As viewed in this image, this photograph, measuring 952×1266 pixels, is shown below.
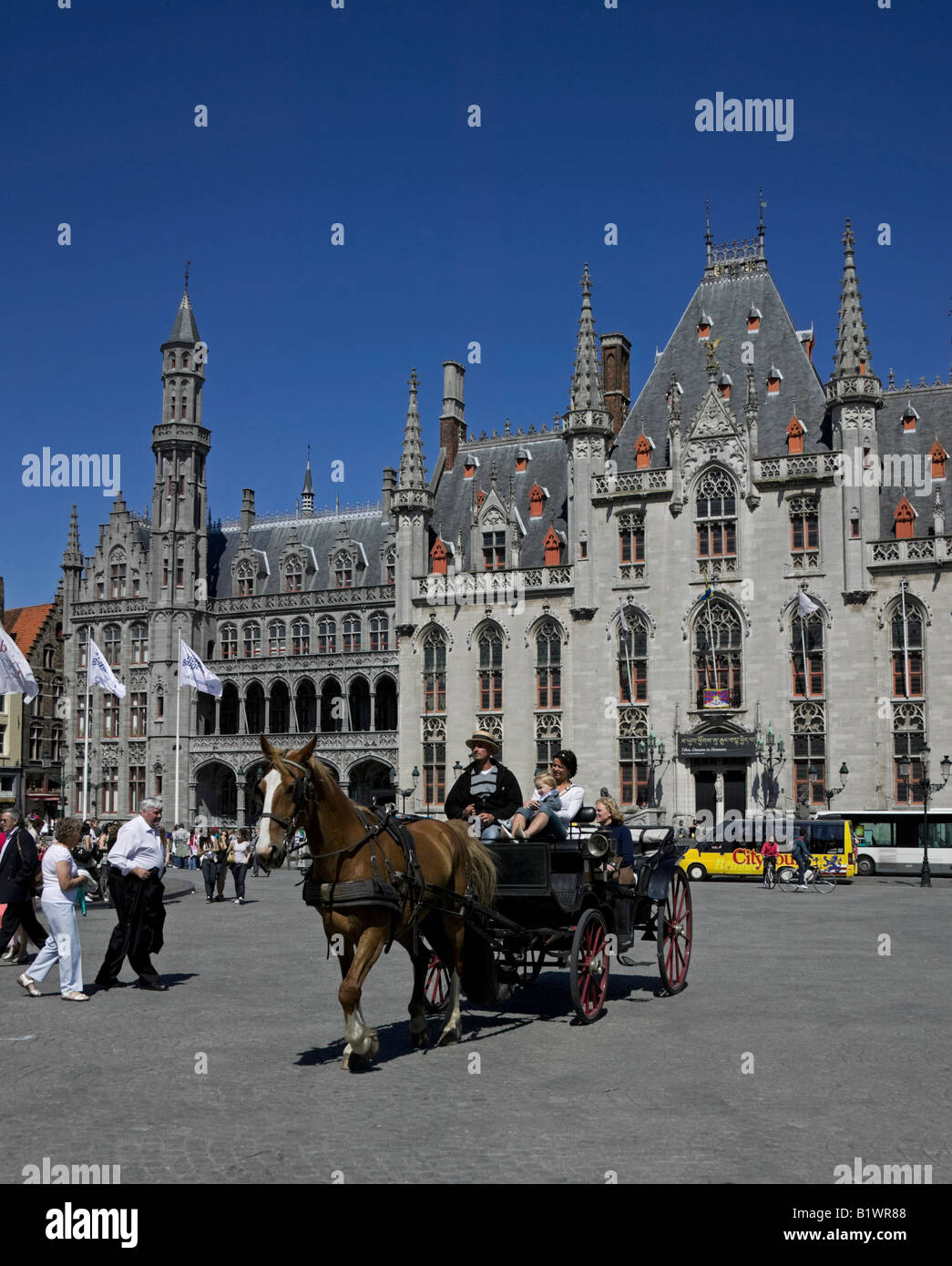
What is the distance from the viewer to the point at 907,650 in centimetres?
4762

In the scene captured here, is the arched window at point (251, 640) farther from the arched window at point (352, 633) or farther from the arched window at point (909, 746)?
the arched window at point (909, 746)

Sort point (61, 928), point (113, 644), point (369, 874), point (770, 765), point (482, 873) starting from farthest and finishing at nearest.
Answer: point (113, 644) → point (770, 765) → point (61, 928) → point (482, 873) → point (369, 874)

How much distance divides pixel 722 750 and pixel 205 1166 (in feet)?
146

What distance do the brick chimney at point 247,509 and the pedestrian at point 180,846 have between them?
2000 cm

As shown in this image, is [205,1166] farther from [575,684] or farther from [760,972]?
[575,684]

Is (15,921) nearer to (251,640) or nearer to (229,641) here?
(251,640)

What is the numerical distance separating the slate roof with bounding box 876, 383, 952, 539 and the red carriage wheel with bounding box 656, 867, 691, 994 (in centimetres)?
3752

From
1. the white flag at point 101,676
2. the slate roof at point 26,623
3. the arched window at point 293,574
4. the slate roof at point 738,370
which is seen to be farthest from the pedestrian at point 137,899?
the slate roof at point 26,623

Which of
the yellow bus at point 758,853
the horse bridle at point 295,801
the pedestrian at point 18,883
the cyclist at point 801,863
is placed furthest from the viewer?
the yellow bus at point 758,853

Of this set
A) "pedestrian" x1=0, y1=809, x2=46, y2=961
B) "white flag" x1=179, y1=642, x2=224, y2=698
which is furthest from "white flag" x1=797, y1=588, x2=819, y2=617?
"pedestrian" x1=0, y1=809, x2=46, y2=961

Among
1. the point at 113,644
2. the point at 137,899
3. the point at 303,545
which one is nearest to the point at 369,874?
the point at 137,899

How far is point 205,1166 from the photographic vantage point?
6.89 metres

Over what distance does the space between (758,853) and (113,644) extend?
3963cm

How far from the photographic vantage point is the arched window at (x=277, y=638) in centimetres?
6462
